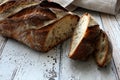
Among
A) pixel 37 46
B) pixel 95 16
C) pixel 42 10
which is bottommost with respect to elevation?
pixel 95 16

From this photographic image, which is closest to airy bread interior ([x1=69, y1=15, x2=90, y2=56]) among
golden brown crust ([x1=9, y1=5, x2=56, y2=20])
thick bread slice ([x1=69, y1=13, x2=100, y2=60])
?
thick bread slice ([x1=69, y1=13, x2=100, y2=60])

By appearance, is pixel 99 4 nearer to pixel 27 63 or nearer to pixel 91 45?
pixel 91 45

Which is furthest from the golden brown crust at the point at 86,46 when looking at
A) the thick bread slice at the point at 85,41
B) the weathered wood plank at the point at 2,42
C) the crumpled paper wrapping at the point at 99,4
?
the crumpled paper wrapping at the point at 99,4

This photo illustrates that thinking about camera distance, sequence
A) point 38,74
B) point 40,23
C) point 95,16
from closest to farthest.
→ point 38,74
point 40,23
point 95,16

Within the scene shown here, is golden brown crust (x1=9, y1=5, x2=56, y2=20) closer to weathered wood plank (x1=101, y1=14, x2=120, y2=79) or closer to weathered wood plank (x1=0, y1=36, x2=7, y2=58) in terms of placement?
weathered wood plank (x1=0, y1=36, x2=7, y2=58)

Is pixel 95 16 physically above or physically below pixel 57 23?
below

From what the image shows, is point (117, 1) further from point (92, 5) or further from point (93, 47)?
point (93, 47)

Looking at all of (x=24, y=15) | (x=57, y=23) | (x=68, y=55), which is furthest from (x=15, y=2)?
(x=68, y=55)
